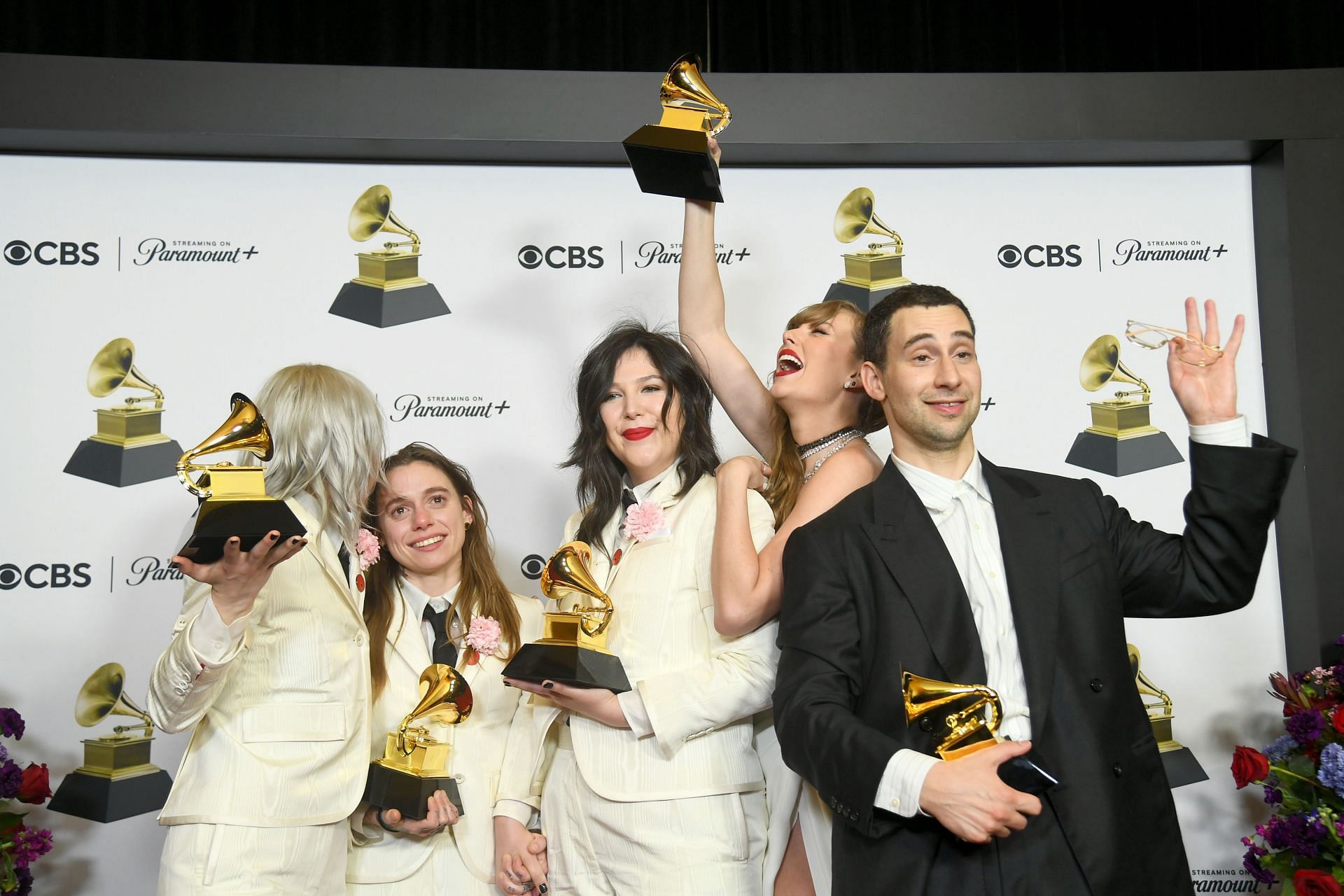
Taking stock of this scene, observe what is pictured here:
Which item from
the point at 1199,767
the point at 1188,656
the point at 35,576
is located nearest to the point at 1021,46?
the point at 1188,656

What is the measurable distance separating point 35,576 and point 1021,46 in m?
4.32

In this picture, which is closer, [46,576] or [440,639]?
[440,639]

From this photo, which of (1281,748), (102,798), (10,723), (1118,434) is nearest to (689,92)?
(1118,434)

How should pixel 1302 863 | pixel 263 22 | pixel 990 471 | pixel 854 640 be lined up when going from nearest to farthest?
pixel 854 640 < pixel 990 471 < pixel 1302 863 < pixel 263 22

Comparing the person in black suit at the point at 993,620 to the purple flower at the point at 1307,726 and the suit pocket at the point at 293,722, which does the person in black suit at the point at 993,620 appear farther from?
the purple flower at the point at 1307,726

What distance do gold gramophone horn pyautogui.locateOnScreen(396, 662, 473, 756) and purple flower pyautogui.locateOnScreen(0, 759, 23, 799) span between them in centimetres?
130

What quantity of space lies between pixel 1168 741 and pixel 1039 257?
1800mm

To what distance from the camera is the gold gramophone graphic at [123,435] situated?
411cm

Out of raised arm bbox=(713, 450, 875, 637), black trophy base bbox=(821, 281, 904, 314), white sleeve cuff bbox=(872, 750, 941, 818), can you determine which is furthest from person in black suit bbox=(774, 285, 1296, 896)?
black trophy base bbox=(821, 281, 904, 314)

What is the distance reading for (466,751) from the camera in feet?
10.3

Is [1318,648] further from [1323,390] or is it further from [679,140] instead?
[679,140]

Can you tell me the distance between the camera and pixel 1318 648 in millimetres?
4039

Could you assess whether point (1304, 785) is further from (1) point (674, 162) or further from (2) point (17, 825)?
(2) point (17, 825)

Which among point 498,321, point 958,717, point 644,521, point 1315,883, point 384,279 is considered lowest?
point 1315,883
